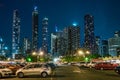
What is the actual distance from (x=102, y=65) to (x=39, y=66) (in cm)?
3038

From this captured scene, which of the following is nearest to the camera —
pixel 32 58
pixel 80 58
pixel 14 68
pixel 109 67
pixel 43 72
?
pixel 43 72

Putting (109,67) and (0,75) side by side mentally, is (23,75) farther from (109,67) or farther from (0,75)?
(109,67)

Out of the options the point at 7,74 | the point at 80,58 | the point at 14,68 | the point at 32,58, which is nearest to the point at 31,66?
the point at 7,74

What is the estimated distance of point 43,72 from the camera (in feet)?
123

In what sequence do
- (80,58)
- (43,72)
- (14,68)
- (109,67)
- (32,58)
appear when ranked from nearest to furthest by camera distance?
(43,72)
(14,68)
(109,67)
(32,58)
(80,58)

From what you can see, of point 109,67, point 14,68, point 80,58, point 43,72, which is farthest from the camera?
point 80,58

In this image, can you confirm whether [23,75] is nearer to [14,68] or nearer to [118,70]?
[14,68]

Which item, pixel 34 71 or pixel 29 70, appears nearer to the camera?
pixel 34 71

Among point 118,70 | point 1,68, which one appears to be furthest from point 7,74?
point 118,70

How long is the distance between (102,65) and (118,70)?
66.3 feet

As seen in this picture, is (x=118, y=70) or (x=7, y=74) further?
(x=118, y=70)

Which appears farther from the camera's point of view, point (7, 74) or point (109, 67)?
point (109, 67)

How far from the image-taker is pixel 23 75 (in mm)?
37531

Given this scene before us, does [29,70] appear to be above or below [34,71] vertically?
above
